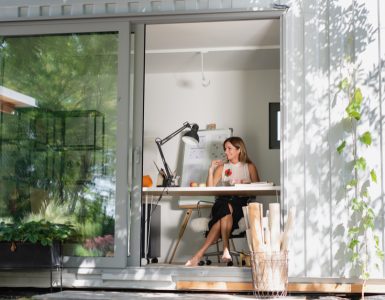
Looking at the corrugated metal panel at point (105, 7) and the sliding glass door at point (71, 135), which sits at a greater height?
the corrugated metal panel at point (105, 7)

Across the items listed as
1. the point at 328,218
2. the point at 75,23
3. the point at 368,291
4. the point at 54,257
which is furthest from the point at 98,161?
the point at 368,291

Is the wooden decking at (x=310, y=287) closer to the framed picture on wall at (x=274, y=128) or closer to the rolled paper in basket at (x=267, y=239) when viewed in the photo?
the rolled paper in basket at (x=267, y=239)

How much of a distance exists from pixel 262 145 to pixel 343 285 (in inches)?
110

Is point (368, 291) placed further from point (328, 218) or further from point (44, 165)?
point (44, 165)

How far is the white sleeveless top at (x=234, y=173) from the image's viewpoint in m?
6.86

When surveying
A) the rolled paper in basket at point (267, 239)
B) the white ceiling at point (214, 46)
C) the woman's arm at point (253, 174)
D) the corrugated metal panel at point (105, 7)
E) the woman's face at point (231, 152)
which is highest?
the corrugated metal panel at point (105, 7)

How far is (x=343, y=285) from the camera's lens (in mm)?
5090

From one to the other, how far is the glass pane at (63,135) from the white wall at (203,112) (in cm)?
233

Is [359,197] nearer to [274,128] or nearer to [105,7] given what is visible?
[274,128]

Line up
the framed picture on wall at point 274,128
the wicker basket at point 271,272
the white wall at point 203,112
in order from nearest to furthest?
the wicker basket at point 271,272
the framed picture on wall at point 274,128
the white wall at point 203,112

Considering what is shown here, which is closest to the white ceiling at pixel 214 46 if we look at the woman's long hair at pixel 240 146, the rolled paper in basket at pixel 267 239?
the woman's long hair at pixel 240 146

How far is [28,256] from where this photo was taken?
501cm

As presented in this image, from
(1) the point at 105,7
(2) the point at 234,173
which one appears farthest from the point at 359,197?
(1) the point at 105,7

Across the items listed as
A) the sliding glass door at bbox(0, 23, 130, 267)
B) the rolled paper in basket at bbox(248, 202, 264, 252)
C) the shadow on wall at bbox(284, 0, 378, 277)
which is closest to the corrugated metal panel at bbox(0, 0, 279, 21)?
the sliding glass door at bbox(0, 23, 130, 267)
